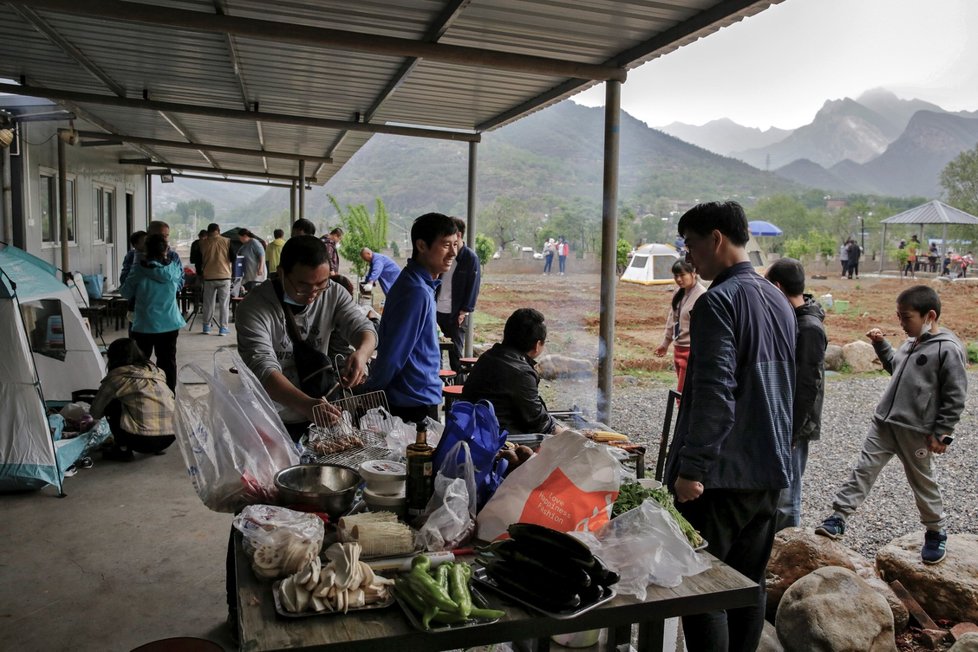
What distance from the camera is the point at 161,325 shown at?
22.8 ft

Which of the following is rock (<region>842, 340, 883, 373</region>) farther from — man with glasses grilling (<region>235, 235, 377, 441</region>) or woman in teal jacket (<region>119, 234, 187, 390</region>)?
man with glasses grilling (<region>235, 235, 377, 441</region>)

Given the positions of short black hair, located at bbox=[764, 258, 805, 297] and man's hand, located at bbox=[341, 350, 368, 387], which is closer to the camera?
man's hand, located at bbox=[341, 350, 368, 387]

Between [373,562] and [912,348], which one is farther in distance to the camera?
[912,348]

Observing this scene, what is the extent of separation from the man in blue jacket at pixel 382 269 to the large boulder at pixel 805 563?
5.90 meters

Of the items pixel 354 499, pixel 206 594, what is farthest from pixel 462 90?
pixel 354 499

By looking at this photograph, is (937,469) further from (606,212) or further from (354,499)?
(354,499)

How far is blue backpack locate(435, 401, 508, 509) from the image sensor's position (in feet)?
7.66

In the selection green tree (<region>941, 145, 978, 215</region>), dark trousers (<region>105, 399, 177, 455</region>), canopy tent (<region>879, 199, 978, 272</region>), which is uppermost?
green tree (<region>941, 145, 978, 215</region>)

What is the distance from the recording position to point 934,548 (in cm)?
433

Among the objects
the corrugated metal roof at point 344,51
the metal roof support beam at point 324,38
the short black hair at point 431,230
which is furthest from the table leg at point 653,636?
the metal roof support beam at point 324,38

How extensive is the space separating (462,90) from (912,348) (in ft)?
15.6

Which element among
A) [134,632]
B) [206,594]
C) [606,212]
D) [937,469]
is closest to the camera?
[134,632]

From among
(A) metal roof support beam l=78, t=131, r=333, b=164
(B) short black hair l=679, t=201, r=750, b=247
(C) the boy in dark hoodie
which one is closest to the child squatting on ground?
(C) the boy in dark hoodie

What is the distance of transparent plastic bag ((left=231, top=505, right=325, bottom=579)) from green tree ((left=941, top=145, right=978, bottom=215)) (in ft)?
170
